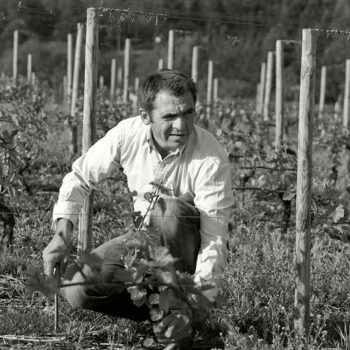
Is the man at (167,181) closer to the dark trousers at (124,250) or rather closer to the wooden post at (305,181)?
the dark trousers at (124,250)

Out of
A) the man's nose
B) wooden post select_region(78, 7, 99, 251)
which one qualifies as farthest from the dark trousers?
wooden post select_region(78, 7, 99, 251)

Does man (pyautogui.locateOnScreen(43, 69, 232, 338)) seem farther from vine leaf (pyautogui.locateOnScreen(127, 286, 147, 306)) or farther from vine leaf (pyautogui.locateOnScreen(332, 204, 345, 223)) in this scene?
vine leaf (pyautogui.locateOnScreen(332, 204, 345, 223))

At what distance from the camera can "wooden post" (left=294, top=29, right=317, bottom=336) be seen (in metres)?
3.04

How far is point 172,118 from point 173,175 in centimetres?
22

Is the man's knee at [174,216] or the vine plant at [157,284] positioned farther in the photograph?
the man's knee at [174,216]

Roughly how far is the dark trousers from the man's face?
229 mm

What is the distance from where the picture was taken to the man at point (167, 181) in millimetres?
2883

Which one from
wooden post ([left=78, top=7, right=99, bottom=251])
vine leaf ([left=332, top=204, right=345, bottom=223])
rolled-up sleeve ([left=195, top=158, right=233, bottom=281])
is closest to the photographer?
rolled-up sleeve ([left=195, top=158, right=233, bottom=281])

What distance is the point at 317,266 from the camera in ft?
12.5

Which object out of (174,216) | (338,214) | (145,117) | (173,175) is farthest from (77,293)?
(338,214)

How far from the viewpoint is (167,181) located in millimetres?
2994

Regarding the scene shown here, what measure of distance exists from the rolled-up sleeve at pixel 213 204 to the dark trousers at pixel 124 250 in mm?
49

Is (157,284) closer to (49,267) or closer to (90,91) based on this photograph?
(49,267)

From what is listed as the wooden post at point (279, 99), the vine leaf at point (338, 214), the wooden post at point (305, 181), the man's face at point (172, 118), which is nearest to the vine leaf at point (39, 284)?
the man's face at point (172, 118)
